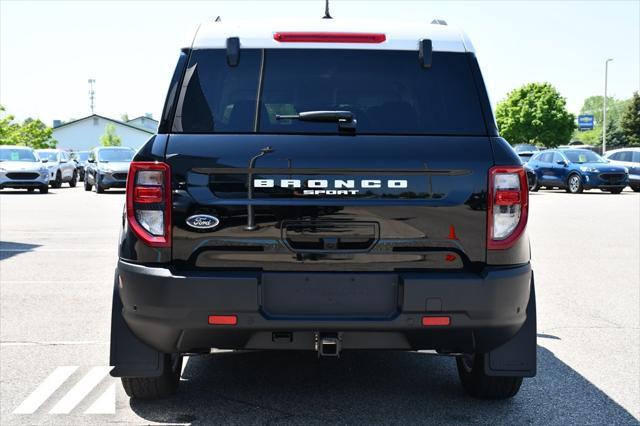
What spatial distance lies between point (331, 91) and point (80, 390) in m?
2.31

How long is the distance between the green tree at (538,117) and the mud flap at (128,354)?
101 meters

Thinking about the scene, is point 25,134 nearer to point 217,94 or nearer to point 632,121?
point 632,121

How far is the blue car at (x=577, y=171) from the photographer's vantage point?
96.7ft

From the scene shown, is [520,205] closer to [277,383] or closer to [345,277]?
[345,277]

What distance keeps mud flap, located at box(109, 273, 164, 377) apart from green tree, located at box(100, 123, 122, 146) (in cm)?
10857

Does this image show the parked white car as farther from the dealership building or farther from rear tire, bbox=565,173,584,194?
the dealership building

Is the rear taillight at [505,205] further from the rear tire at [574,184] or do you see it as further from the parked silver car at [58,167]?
the parked silver car at [58,167]

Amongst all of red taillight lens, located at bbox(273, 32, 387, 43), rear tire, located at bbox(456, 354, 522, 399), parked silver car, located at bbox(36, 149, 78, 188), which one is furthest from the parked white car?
red taillight lens, located at bbox(273, 32, 387, 43)

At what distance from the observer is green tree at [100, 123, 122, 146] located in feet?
359

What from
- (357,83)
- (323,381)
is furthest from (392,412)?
(357,83)

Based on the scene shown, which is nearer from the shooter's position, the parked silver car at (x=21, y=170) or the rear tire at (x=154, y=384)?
the rear tire at (x=154, y=384)

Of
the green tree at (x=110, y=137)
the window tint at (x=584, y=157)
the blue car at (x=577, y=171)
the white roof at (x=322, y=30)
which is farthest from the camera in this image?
the green tree at (x=110, y=137)

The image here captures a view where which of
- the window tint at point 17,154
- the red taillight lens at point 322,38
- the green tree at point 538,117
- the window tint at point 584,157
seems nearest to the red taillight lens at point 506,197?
the red taillight lens at point 322,38

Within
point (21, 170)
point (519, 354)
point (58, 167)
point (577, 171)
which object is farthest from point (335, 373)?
point (58, 167)
